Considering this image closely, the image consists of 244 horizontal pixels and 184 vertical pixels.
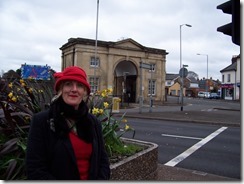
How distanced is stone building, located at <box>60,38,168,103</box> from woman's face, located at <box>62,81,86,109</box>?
29.3 metres

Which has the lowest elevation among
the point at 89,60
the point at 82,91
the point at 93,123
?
the point at 93,123

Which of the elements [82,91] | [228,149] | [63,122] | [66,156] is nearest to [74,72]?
[82,91]

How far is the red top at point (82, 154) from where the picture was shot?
2307mm

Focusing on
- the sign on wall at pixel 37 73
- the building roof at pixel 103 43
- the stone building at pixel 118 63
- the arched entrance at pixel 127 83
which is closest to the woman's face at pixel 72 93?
the sign on wall at pixel 37 73

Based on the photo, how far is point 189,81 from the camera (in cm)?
11244

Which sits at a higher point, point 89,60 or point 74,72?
point 89,60

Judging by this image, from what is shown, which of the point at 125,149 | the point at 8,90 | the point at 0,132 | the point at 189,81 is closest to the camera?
the point at 0,132

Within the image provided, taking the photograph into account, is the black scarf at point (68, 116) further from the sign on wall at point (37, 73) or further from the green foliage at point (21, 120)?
the sign on wall at point (37, 73)

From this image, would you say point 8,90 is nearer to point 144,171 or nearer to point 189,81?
point 144,171

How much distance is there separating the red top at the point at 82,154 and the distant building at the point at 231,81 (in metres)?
60.1

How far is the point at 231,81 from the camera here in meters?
61.7

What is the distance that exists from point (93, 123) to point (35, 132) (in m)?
0.49

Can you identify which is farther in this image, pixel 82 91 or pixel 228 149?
pixel 228 149

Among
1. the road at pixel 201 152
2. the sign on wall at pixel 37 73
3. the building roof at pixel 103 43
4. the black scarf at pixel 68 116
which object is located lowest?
the road at pixel 201 152
